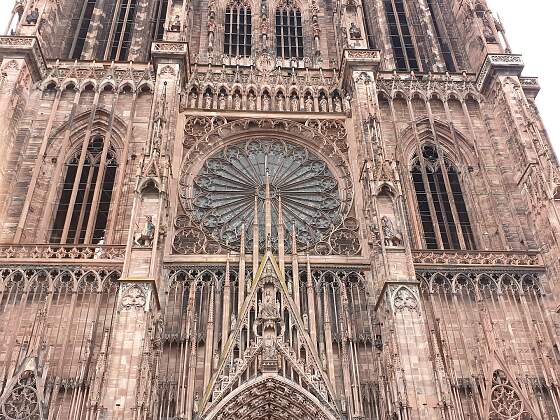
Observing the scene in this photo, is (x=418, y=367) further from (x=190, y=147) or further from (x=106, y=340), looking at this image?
(x=190, y=147)

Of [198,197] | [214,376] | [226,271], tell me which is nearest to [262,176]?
[198,197]

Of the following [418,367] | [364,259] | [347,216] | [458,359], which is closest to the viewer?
[418,367]

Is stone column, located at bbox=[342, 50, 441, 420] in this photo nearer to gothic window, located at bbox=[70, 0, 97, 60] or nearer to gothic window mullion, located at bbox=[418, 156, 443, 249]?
gothic window mullion, located at bbox=[418, 156, 443, 249]

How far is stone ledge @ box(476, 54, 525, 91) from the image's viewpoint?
2380cm

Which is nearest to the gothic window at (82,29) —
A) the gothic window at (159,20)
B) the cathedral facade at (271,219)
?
the cathedral facade at (271,219)

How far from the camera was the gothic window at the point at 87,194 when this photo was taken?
20.3 meters

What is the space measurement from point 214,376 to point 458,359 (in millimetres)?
7312

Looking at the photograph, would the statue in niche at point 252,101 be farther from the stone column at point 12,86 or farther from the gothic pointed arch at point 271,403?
the gothic pointed arch at point 271,403

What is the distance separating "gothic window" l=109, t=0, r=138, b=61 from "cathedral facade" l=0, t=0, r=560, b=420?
0.16 m

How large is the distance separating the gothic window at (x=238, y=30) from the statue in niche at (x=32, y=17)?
7976 mm

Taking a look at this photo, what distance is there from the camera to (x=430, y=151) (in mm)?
23516

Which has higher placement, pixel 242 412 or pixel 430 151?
pixel 430 151

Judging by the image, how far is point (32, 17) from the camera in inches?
960

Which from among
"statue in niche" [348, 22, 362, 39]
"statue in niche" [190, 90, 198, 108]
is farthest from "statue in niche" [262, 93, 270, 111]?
"statue in niche" [348, 22, 362, 39]
